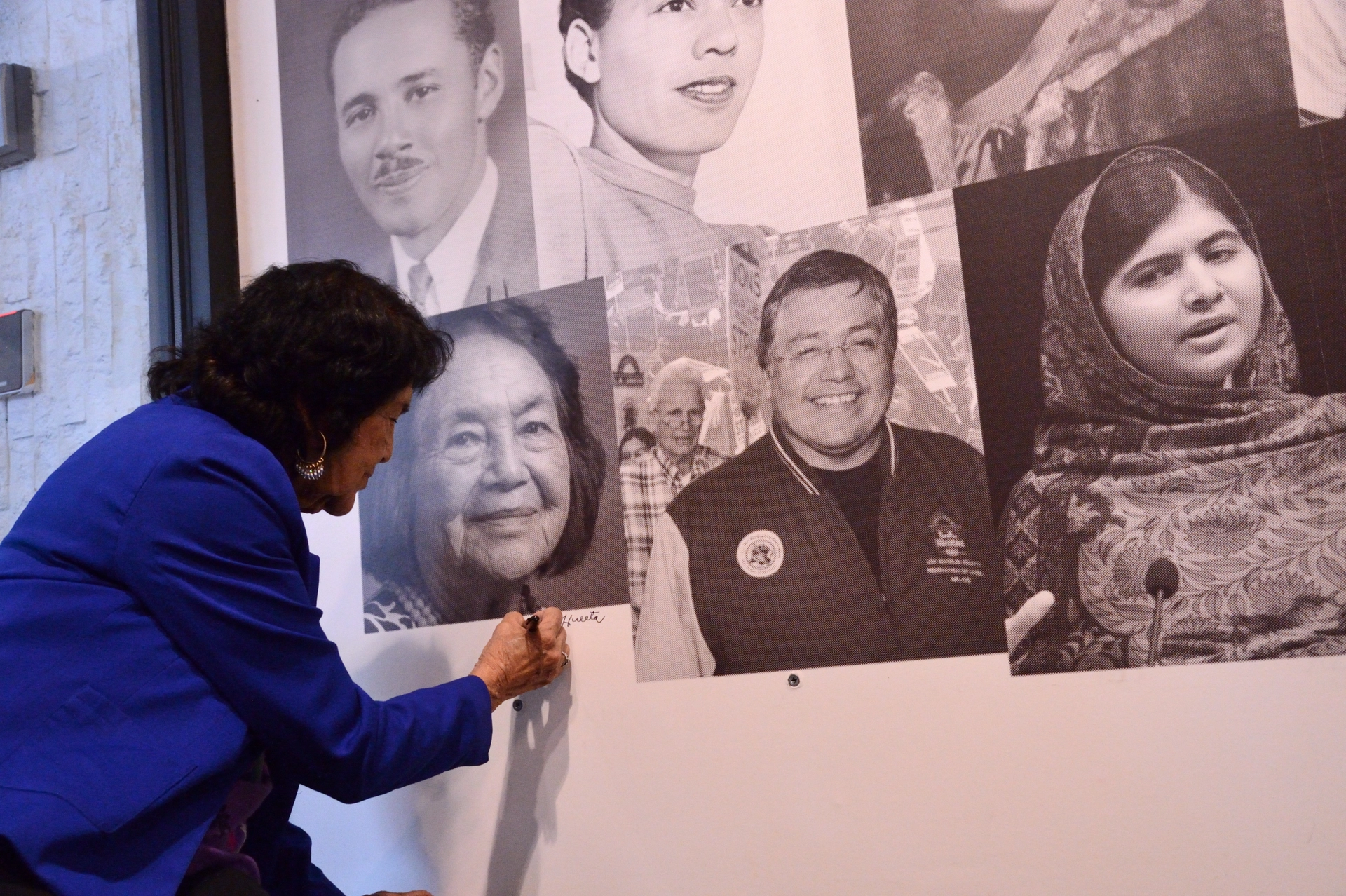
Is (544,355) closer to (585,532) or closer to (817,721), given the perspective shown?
(585,532)

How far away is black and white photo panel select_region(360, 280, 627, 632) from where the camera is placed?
4.46 ft

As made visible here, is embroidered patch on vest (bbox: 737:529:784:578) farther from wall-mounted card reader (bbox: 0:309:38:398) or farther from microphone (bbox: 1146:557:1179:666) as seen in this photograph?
wall-mounted card reader (bbox: 0:309:38:398)

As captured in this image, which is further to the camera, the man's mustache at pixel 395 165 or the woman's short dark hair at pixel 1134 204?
the man's mustache at pixel 395 165

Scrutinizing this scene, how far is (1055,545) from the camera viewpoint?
3.64 ft

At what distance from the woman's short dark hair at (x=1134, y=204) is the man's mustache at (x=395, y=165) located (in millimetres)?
876

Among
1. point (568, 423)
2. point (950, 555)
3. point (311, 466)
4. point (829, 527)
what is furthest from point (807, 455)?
point (311, 466)

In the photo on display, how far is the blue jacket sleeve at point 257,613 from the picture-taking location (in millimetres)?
973

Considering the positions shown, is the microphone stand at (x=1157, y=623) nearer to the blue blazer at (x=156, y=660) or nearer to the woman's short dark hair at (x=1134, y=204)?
the woman's short dark hair at (x=1134, y=204)

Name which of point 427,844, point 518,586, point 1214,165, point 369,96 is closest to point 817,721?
point 518,586

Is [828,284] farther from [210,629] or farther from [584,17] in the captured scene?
[210,629]

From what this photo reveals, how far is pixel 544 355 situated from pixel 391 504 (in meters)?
0.31

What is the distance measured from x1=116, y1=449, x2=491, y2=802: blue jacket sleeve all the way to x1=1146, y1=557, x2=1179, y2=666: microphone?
733mm

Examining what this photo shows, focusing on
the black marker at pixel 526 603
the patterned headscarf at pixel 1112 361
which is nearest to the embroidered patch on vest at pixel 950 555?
the patterned headscarf at pixel 1112 361

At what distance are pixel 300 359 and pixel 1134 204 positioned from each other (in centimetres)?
85
